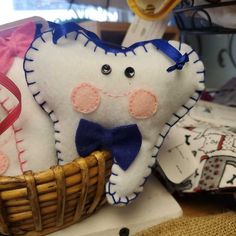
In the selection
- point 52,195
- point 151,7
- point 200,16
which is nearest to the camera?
point 52,195

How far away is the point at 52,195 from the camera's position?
0.33 meters

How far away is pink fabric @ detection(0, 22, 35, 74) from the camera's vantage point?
38 centimetres

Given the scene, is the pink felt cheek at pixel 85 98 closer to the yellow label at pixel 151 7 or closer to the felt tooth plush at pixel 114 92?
the felt tooth plush at pixel 114 92

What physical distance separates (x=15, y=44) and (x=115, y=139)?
0.17m

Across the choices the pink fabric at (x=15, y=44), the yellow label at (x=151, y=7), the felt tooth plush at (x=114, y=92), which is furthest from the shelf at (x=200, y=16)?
the pink fabric at (x=15, y=44)

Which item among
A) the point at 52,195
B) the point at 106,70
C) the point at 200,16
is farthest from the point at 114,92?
the point at 200,16

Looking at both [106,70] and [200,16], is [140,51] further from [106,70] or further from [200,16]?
[200,16]

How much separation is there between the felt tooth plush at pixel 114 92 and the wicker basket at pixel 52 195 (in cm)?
2

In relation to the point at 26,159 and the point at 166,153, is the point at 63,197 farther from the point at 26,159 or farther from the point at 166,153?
the point at 166,153

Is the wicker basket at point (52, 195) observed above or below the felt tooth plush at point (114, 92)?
below

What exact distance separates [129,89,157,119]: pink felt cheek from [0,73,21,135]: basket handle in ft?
0.41

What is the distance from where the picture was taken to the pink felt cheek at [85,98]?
35 centimetres

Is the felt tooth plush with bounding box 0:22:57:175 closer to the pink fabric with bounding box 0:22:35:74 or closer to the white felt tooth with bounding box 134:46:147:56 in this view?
the pink fabric with bounding box 0:22:35:74

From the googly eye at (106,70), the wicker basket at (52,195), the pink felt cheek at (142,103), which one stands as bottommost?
the wicker basket at (52,195)
